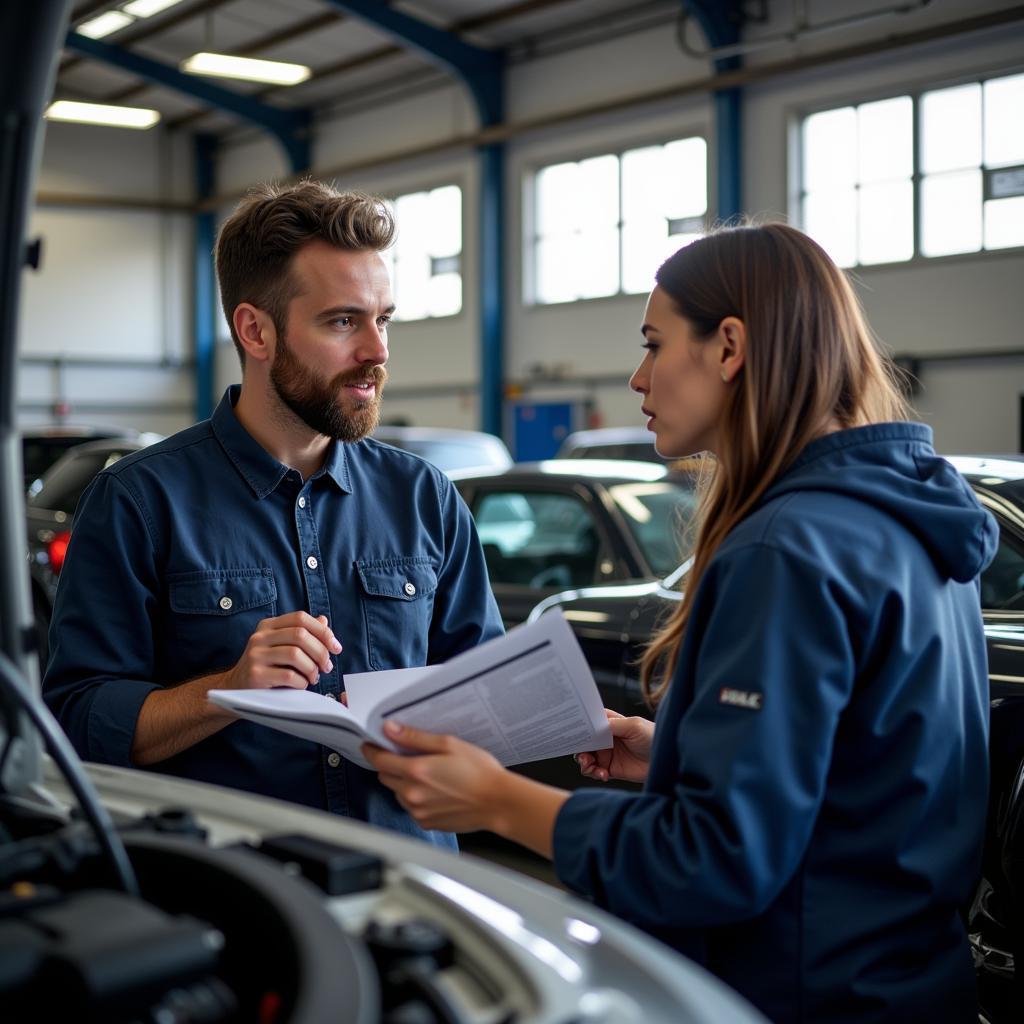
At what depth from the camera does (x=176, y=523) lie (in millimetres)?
2027

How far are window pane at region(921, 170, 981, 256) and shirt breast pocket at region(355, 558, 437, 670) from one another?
1039cm

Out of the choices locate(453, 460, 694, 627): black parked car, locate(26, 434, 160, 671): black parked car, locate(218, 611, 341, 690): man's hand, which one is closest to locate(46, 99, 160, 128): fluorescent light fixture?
locate(26, 434, 160, 671): black parked car

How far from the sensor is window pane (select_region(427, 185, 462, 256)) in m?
16.1

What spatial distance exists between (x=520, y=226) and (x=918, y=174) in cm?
508

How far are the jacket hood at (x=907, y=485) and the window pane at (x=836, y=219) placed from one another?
1117 centimetres

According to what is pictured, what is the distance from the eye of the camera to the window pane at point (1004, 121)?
11.0 meters

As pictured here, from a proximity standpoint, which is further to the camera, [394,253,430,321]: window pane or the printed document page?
[394,253,430,321]: window pane

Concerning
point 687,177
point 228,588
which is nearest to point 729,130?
point 687,177

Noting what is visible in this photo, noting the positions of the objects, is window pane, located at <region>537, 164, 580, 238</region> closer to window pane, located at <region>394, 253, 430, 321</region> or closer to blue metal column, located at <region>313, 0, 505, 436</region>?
blue metal column, located at <region>313, 0, 505, 436</region>

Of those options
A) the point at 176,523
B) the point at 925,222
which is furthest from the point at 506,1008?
the point at 925,222

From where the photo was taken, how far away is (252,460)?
2131 millimetres

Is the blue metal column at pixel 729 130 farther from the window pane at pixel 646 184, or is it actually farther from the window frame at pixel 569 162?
the window pane at pixel 646 184

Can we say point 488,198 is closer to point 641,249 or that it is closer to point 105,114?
point 641,249

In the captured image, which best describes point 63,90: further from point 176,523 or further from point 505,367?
point 176,523
